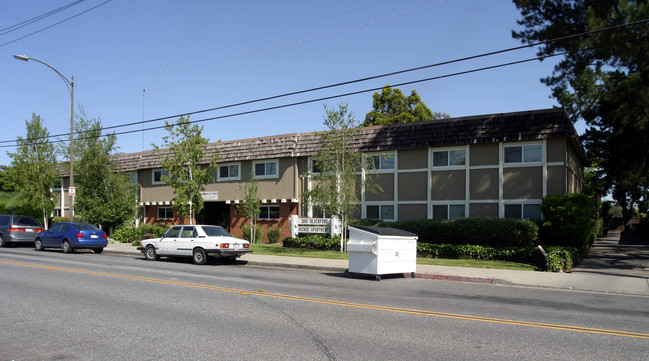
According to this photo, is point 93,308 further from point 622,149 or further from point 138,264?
point 622,149

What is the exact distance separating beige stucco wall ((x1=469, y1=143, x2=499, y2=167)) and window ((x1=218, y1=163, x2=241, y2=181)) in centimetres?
1405

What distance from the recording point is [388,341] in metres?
6.85

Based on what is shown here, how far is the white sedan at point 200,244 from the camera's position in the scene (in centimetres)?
1778

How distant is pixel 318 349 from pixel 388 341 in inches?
41.4

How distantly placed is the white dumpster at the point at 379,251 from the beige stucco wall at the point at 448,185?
8905 mm

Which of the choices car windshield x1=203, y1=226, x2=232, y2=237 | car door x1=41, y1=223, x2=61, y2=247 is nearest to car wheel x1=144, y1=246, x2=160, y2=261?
car windshield x1=203, y1=226, x2=232, y2=237

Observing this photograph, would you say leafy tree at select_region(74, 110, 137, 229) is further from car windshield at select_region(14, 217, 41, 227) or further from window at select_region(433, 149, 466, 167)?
window at select_region(433, 149, 466, 167)

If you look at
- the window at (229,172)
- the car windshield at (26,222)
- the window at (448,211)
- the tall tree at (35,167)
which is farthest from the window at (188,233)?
the tall tree at (35,167)

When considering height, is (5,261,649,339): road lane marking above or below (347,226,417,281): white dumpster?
below

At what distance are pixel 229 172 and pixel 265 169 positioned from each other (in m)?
2.78

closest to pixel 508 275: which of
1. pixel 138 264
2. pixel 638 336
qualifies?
pixel 638 336

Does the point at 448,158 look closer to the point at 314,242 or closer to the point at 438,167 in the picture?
the point at 438,167

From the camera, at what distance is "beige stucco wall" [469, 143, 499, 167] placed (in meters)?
22.1

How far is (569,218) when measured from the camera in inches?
729
